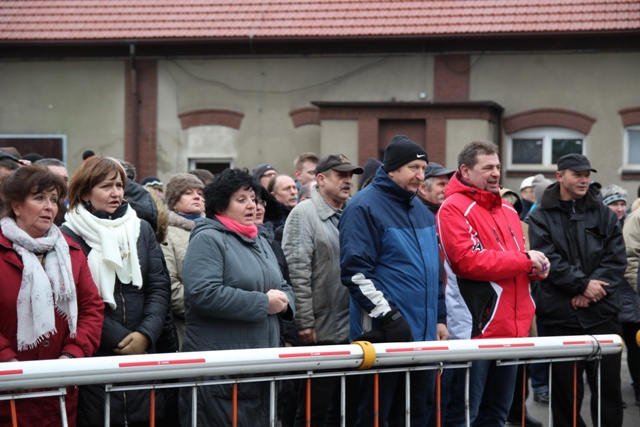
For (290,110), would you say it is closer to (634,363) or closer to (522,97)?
(522,97)

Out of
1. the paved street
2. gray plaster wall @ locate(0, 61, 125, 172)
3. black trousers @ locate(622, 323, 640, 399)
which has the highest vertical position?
gray plaster wall @ locate(0, 61, 125, 172)

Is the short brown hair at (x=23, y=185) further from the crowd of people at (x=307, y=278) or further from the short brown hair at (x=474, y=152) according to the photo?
the short brown hair at (x=474, y=152)

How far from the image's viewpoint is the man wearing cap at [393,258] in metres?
5.51

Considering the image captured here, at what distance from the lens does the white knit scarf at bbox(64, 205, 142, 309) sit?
511 cm

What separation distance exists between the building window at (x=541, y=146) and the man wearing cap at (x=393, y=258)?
14.3m

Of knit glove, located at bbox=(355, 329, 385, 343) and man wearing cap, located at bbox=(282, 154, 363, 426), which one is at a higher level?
man wearing cap, located at bbox=(282, 154, 363, 426)

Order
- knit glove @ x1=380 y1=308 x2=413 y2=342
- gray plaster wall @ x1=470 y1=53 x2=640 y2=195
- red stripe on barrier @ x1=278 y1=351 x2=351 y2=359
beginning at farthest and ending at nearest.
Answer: gray plaster wall @ x1=470 y1=53 x2=640 y2=195
knit glove @ x1=380 y1=308 x2=413 y2=342
red stripe on barrier @ x1=278 y1=351 x2=351 y2=359

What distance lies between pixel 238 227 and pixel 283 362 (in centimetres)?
134

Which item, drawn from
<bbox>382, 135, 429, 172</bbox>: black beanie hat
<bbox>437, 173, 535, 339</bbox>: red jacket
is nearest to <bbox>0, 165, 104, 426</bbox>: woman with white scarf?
<bbox>382, 135, 429, 172</bbox>: black beanie hat

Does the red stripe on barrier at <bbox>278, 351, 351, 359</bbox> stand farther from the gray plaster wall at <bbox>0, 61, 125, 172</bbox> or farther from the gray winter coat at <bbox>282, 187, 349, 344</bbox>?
the gray plaster wall at <bbox>0, 61, 125, 172</bbox>

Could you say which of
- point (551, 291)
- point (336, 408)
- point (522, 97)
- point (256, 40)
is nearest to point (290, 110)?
point (256, 40)

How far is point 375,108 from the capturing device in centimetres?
1950

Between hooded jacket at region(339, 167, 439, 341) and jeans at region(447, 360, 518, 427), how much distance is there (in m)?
0.38

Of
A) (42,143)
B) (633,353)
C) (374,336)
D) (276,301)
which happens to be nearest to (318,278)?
(374,336)
